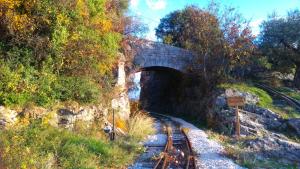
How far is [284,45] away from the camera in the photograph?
26.7m

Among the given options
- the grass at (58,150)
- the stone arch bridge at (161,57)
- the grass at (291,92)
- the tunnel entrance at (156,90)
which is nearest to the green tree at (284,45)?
the grass at (291,92)

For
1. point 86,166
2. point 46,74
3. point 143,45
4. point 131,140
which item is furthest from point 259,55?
point 86,166

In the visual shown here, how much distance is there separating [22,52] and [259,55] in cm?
1723

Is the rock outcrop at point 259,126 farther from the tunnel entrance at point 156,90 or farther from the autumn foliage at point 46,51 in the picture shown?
the tunnel entrance at point 156,90

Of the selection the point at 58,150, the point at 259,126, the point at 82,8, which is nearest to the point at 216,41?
the point at 259,126

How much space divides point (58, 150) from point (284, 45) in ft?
68.2

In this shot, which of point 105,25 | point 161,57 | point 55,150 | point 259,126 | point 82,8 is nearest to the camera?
point 55,150

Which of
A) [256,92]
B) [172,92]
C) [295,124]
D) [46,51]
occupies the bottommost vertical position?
[295,124]

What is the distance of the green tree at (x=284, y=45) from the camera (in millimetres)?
26078

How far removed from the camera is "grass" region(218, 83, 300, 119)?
64.0 ft

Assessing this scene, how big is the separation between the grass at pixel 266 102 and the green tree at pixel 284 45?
3.58 meters

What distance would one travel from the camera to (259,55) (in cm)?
2578

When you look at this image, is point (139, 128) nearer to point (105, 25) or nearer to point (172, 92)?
point (105, 25)

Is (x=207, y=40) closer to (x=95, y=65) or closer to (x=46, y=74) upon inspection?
(x=95, y=65)
